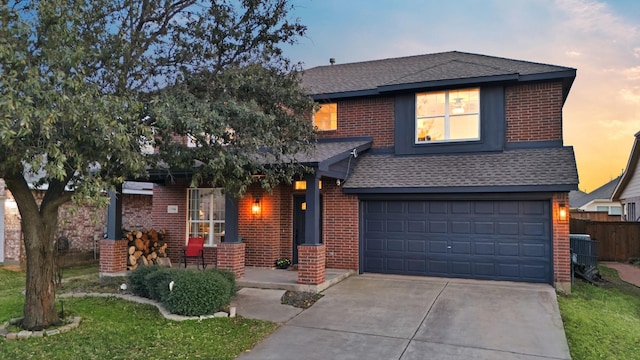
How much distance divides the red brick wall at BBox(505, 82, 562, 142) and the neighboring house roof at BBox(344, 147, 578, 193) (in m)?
0.42

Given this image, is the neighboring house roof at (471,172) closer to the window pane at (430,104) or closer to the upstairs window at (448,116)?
the upstairs window at (448,116)

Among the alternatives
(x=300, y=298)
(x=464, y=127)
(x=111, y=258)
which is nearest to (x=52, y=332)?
(x=300, y=298)

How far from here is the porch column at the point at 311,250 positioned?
9.17 meters

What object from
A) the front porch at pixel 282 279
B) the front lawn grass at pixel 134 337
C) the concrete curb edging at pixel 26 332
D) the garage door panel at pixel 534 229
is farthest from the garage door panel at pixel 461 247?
the concrete curb edging at pixel 26 332

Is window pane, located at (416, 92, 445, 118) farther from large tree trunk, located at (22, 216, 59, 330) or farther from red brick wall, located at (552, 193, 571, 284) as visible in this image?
large tree trunk, located at (22, 216, 59, 330)

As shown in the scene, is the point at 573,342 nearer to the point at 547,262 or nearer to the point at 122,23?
the point at 547,262

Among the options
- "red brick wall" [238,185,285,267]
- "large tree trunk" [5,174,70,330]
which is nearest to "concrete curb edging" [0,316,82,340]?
"large tree trunk" [5,174,70,330]

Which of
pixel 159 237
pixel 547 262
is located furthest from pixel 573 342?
pixel 159 237

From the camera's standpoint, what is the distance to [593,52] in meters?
14.8

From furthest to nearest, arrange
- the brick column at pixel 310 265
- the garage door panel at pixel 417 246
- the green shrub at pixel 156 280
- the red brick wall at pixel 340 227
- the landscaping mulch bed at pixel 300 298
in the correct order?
the red brick wall at pixel 340 227 < the garage door panel at pixel 417 246 < the brick column at pixel 310 265 < the landscaping mulch bed at pixel 300 298 < the green shrub at pixel 156 280

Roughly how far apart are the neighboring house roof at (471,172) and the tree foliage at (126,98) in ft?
11.0

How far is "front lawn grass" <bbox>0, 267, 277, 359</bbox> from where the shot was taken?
5551 mm

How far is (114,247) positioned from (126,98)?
21.9ft

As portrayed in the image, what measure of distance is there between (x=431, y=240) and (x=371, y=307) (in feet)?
12.0
